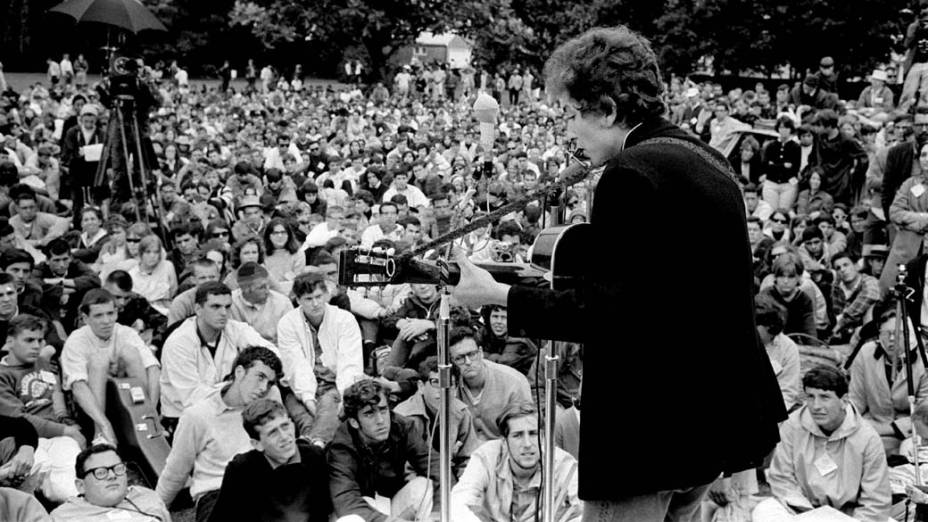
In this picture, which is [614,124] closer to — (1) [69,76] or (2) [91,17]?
(2) [91,17]

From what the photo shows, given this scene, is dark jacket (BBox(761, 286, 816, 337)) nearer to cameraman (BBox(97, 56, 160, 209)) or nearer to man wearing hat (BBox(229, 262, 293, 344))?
man wearing hat (BBox(229, 262, 293, 344))

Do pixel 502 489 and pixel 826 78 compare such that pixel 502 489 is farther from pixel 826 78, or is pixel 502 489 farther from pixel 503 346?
pixel 826 78

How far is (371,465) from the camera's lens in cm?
450

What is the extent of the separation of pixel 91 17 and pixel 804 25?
59.4 ft

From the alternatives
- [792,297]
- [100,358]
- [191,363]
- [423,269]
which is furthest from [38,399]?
[792,297]

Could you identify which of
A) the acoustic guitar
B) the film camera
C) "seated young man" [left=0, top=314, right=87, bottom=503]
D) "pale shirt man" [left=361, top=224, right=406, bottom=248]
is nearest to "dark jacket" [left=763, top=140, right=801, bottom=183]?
"pale shirt man" [left=361, top=224, right=406, bottom=248]

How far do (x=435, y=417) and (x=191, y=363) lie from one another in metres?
1.51

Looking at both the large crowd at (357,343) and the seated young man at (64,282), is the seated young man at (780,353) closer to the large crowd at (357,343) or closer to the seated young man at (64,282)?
the large crowd at (357,343)

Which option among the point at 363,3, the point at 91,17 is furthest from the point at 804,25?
→ the point at 91,17

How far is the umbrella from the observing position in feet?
30.2

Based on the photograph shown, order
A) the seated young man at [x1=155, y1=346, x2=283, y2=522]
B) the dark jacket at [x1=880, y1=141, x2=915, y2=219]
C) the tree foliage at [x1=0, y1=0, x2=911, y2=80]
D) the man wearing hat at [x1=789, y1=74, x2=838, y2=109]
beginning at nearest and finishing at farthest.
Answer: the seated young man at [x1=155, y1=346, x2=283, y2=522] < the dark jacket at [x1=880, y1=141, x2=915, y2=219] < the man wearing hat at [x1=789, y1=74, x2=838, y2=109] < the tree foliage at [x1=0, y1=0, x2=911, y2=80]

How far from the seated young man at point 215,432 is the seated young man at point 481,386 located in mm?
857

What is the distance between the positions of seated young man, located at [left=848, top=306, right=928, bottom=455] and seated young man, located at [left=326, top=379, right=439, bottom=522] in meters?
2.41

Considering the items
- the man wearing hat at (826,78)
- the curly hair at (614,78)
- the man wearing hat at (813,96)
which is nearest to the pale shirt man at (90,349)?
the curly hair at (614,78)
